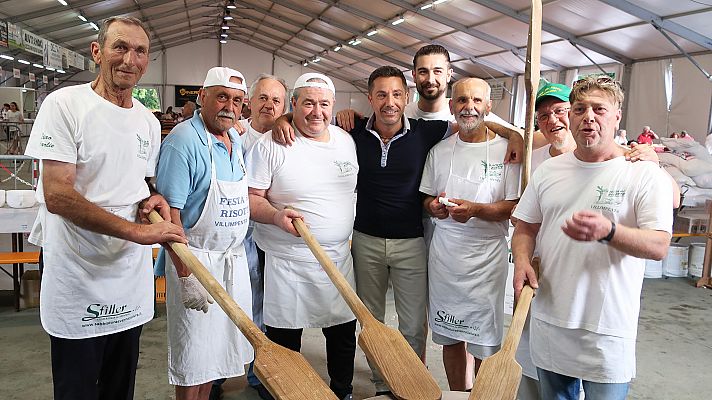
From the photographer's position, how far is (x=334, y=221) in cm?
282

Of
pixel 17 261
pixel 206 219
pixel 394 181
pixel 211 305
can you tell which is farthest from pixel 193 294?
pixel 17 261

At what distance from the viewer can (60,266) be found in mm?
1982

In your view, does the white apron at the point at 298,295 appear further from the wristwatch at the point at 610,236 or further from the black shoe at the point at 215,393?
Answer: the wristwatch at the point at 610,236

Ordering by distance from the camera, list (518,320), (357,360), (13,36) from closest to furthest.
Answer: (518,320) < (357,360) < (13,36)

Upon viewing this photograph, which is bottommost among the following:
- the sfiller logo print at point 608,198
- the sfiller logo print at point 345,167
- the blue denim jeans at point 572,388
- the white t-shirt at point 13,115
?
the blue denim jeans at point 572,388

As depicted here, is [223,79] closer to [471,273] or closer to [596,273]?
[471,273]

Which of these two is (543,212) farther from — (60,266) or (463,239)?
(60,266)

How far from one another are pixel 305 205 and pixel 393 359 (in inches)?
48.2

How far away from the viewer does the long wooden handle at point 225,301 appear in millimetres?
1679

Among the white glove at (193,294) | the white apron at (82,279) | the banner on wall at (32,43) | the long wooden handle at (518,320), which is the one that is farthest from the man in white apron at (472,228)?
the banner on wall at (32,43)

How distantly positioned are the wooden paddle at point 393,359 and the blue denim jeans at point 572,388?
2.19 ft

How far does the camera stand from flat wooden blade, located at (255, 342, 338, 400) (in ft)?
4.88

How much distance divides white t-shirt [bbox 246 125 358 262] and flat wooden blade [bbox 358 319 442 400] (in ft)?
3.40

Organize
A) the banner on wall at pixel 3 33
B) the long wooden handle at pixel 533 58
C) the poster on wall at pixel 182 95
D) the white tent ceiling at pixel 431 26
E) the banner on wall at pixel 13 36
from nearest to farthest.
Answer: the long wooden handle at pixel 533 58, the white tent ceiling at pixel 431 26, the banner on wall at pixel 3 33, the banner on wall at pixel 13 36, the poster on wall at pixel 182 95
